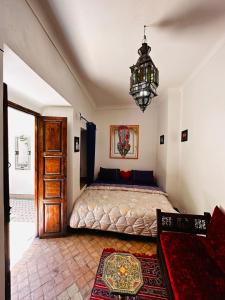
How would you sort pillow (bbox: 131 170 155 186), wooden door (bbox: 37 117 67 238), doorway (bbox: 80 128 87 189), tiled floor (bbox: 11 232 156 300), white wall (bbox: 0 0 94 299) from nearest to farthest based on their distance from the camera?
white wall (bbox: 0 0 94 299) → tiled floor (bbox: 11 232 156 300) → wooden door (bbox: 37 117 67 238) → pillow (bbox: 131 170 155 186) → doorway (bbox: 80 128 87 189)

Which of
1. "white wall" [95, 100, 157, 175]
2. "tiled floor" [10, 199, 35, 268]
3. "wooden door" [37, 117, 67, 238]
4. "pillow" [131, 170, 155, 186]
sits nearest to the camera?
"tiled floor" [10, 199, 35, 268]

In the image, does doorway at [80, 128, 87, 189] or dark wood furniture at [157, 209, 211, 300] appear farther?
doorway at [80, 128, 87, 189]

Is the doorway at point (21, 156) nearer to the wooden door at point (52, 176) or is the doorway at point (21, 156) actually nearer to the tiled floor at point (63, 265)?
the wooden door at point (52, 176)

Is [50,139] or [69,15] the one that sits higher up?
[69,15]

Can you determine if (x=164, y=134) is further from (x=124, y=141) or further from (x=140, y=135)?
(x=124, y=141)

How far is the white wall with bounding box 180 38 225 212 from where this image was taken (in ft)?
6.15

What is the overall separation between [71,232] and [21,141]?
3.13m

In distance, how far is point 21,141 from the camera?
177 inches

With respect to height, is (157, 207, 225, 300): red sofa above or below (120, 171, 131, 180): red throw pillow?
below

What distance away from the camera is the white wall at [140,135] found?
14.9ft

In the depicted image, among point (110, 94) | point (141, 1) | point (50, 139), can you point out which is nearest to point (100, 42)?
point (141, 1)

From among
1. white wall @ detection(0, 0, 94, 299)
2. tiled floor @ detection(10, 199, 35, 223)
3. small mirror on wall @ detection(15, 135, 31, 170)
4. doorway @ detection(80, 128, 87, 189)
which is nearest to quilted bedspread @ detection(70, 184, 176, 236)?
doorway @ detection(80, 128, 87, 189)

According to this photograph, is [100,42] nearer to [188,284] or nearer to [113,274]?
[113,274]

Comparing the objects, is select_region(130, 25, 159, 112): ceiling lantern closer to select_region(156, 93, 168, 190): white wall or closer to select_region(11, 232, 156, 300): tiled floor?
select_region(11, 232, 156, 300): tiled floor
